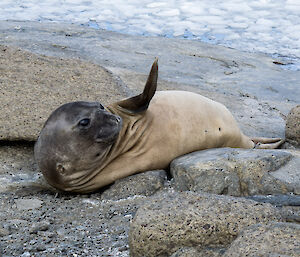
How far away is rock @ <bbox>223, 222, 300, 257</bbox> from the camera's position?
2.18 m

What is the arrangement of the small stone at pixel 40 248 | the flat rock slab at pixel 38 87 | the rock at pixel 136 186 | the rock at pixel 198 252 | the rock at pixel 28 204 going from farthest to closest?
the flat rock slab at pixel 38 87, the rock at pixel 136 186, the rock at pixel 28 204, the small stone at pixel 40 248, the rock at pixel 198 252

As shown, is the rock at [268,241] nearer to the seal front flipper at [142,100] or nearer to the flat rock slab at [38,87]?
the seal front flipper at [142,100]

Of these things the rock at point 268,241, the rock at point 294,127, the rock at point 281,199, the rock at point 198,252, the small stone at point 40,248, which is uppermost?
the rock at point 268,241

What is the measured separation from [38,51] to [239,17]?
512 centimetres

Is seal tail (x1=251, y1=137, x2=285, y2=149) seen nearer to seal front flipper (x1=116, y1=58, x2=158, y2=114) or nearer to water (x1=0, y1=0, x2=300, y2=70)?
seal front flipper (x1=116, y1=58, x2=158, y2=114)

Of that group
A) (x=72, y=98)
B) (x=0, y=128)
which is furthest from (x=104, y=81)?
(x=0, y=128)

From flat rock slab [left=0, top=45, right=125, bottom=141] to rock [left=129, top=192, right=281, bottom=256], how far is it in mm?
2009

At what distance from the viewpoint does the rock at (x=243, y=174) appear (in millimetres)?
3424

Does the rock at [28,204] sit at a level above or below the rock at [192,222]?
below

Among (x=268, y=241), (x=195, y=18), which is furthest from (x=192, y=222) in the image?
(x=195, y=18)

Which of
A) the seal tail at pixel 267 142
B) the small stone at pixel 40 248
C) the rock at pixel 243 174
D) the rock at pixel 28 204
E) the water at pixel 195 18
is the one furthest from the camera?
the water at pixel 195 18

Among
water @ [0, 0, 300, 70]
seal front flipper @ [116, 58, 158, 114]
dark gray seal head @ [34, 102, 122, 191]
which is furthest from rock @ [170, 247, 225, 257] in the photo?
water @ [0, 0, 300, 70]

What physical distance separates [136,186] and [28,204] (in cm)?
74

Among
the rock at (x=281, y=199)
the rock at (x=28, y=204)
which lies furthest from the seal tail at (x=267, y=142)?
the rock at (x=28, y=204)
